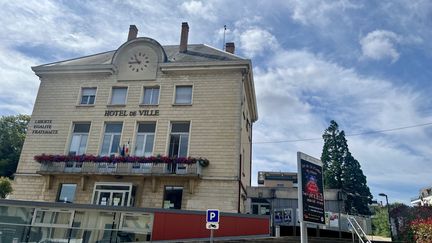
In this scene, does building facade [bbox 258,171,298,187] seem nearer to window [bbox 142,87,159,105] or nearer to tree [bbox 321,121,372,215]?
tree [bbox 321,121,372,215]

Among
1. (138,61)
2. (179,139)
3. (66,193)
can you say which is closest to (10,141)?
(66,193)

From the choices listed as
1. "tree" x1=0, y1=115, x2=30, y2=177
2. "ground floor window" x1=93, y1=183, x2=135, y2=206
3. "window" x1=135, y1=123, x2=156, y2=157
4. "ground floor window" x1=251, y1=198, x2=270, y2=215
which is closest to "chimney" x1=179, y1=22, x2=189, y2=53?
"window" x1=135, y1=123, x2=156, y2=157

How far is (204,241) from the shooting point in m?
12.7

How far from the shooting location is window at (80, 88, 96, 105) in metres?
22.4

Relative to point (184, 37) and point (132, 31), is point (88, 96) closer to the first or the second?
point (132, 31)

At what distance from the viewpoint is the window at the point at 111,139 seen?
2073cm

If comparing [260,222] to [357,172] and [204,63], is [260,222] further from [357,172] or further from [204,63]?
[357,172]

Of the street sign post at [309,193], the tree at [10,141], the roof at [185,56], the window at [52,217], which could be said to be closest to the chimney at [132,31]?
the roof at [185,56]

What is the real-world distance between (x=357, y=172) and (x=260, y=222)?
2823 cm

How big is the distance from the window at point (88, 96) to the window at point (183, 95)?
18.7 ft

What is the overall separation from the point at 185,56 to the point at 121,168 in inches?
343

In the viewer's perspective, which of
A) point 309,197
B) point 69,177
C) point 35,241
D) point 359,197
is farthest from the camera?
point 359,197

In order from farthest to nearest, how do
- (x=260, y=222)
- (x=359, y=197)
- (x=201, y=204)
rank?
(x=359, y=197), (x=201, y=204), (x=260, y=222)

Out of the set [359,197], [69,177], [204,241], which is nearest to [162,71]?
[69,177]
